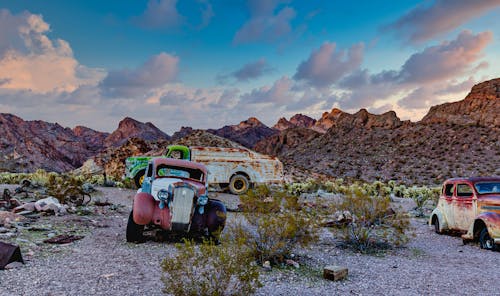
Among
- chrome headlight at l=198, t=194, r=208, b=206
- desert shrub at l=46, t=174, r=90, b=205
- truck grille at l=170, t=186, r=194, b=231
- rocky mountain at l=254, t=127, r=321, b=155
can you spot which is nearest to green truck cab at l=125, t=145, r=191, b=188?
desert shrub at l=46, t=174, r=90, b=205

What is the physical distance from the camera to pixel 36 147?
45656 millimetres

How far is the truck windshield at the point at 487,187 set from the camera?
9758 mm

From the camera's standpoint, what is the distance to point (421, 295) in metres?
5.66

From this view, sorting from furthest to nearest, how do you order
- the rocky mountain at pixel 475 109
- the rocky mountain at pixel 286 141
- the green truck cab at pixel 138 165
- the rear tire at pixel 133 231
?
the rocky mountain at pixel 286 141, the rocky mountain at pixel 475 109, the green truck cab at pixel 138 165, the rear tire at pixel 133 231

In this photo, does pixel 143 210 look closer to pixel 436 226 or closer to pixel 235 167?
pixel 436 226

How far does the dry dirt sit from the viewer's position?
547 centimetres

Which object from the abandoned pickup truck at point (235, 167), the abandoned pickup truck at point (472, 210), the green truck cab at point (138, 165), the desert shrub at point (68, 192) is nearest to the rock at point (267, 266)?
the abandoned pickup truck at point (472, 210)

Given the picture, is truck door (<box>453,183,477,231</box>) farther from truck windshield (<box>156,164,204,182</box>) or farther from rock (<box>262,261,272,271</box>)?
truck windshield (<box>156,164,204,182</box>)

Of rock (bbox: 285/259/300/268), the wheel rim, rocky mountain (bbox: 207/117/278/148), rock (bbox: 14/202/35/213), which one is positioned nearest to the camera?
rock (bbox: 285/259/300/268)

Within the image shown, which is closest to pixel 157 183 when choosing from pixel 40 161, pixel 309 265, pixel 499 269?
pixel 309 265

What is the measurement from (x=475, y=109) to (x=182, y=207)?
50.4m

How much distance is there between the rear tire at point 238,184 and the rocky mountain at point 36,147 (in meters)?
28.4

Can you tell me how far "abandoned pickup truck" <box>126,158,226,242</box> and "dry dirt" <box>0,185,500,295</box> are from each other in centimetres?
47

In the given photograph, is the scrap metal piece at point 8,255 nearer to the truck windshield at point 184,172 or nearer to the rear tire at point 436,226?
the truck windshield at point 184,172
